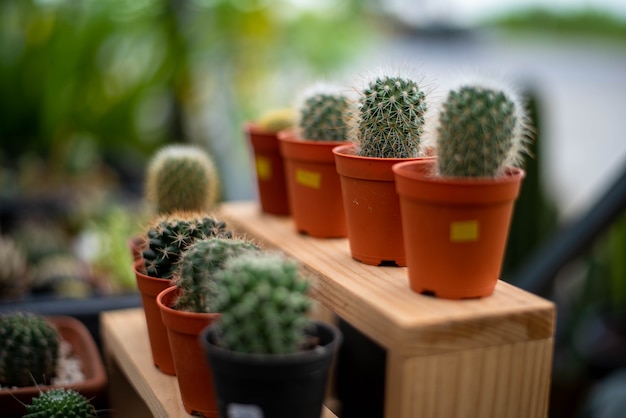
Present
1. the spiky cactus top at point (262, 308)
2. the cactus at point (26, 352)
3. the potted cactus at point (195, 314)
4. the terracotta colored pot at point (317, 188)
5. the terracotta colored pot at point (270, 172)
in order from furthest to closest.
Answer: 1. the terracotta colored pot at point (270, 172)
2. the cactus at point (26, 352)
3. the terracotta colored pot at point (317, 188)
4. the potted cactus at point (195, 314)
5. the spiky cactus top at point (262, 308)

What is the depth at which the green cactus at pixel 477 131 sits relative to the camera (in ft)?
3.69

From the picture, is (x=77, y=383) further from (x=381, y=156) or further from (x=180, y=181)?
(x=381, y=156)

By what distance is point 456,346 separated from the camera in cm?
115

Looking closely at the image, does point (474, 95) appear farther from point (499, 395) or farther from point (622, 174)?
point (622, 174)

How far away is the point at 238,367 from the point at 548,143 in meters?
2.66

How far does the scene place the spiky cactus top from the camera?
104cm

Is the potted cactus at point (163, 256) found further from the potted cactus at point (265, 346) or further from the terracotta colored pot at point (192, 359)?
the potted cactus at point (265, 346)

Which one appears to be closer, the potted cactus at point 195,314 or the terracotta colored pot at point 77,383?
the potted cactus at point 195,314

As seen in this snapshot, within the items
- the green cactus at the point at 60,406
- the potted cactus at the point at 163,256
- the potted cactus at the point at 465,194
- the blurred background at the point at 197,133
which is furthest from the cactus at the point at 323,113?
the green cactus at the point at 60,406

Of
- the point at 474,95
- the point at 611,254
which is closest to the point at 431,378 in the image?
the point at 474,95

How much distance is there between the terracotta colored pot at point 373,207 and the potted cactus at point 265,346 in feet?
0.95

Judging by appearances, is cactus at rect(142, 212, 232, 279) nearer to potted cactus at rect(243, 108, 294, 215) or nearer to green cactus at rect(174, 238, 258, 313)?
green cactus at rect(174, 238, 258, 313)

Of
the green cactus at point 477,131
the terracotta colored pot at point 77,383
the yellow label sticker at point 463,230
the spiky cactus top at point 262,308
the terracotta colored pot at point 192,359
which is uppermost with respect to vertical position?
the green cactus at point 477,131

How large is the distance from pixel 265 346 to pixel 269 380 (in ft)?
0.15
